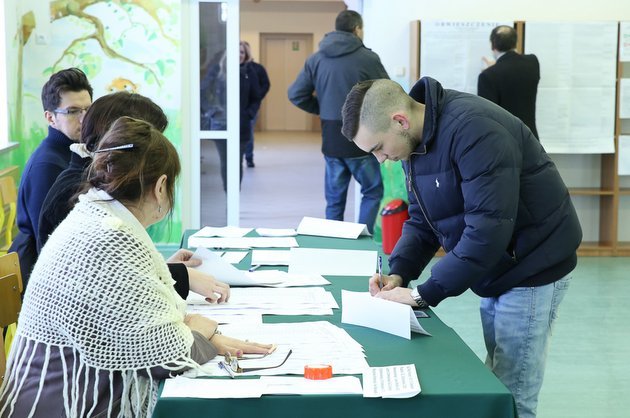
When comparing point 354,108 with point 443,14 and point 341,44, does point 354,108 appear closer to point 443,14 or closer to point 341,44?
point 341,44

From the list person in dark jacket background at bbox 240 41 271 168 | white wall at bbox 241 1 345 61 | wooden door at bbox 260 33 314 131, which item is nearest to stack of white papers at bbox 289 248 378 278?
person in dark jacket background at bbox 240 41 271 168

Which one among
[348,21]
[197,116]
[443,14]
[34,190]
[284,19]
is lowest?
[34,190]

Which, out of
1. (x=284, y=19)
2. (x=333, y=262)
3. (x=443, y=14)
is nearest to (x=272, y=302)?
(x=333, y=262)

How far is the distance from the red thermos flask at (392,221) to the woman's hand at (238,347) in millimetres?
4842

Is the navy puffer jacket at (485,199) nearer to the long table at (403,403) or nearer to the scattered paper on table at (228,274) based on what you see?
the long table at (403,403)

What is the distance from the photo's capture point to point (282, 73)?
2091 centimetres

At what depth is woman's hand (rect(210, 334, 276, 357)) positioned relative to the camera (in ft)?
7.34

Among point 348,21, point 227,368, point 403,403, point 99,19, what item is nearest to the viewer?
point 403,403

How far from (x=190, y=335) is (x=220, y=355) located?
0.44 feet

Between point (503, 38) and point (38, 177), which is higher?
point (503, 38)

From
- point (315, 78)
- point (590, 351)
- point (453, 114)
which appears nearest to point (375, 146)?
point (453, 114)

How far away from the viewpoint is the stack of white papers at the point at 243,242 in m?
3.71

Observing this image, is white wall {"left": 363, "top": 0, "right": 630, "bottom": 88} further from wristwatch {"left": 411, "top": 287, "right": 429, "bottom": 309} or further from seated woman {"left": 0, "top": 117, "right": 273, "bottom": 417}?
seated woman {"left": 0, "top": 117, "right": 273, "bottom": 417}

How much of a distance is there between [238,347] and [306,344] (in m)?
0.18
